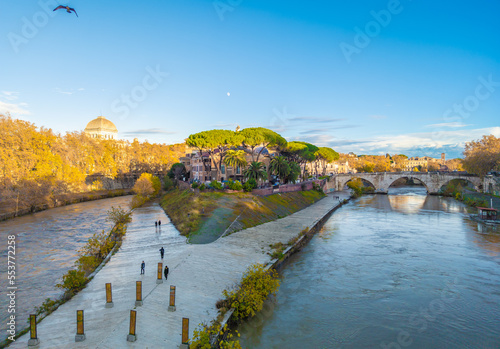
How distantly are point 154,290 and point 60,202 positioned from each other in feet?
180

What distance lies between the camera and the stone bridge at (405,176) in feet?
288

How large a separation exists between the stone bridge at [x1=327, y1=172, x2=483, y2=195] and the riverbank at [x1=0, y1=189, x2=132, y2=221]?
6813 centimetres

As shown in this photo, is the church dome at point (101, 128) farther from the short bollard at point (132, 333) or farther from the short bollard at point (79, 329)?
the short bollard at point (132, 333)

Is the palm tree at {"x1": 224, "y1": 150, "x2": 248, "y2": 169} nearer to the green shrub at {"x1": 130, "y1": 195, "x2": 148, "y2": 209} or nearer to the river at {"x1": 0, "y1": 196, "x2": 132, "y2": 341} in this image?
the green shrub at {"x1": 130, "y1": 195, "x2": 148, "y2": 209}

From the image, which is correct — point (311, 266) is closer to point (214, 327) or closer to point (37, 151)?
point (214, 327)

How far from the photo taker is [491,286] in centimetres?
2327

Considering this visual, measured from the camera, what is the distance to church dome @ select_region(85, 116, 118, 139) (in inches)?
5664

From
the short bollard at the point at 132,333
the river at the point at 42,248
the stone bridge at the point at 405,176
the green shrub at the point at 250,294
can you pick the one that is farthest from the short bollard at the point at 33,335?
the stone bridge at the point at 405,176

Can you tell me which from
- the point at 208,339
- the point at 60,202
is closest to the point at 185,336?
the point at 208,339

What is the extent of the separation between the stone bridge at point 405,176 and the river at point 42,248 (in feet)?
257

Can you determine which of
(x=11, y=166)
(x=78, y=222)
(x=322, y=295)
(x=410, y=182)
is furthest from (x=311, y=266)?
(x=410, y=182)

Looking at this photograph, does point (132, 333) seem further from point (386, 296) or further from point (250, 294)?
point (386, 296)

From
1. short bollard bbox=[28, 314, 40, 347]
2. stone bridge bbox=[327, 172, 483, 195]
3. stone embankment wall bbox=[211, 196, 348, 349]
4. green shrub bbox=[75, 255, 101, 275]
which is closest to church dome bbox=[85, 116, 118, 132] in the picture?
stone bridge bbox=[327, 172, 483, 195]

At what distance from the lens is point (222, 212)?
138 feet
